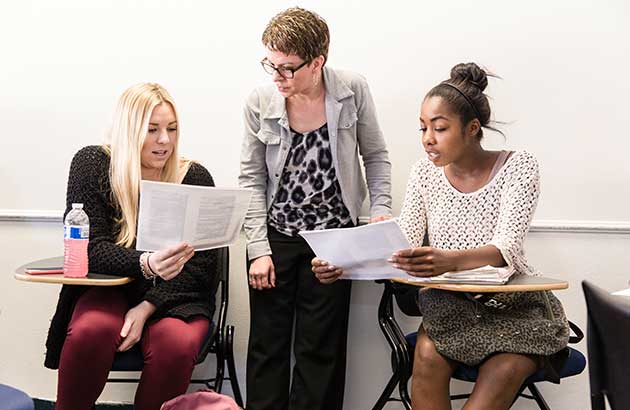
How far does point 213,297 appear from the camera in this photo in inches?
105

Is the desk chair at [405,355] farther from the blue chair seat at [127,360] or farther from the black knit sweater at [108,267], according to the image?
the blue chair seat at [127,360]

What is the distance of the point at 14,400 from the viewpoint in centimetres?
168

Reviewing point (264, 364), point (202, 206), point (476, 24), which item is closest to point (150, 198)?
point (202, 206)

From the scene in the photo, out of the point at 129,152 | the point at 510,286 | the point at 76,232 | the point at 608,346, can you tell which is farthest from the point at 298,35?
the point at 608,346

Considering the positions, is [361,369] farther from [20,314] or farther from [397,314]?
[20,314]

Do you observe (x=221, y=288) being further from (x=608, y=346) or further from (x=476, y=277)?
(x=608, y=346)

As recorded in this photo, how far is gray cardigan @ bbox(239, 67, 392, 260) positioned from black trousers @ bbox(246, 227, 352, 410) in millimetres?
122

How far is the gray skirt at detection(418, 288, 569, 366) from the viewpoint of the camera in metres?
2.20

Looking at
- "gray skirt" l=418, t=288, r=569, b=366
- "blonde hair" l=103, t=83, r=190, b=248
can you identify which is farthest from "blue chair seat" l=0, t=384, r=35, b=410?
"gray skirt" l=418, t=288, r=569, b=366

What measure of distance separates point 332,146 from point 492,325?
0.82m

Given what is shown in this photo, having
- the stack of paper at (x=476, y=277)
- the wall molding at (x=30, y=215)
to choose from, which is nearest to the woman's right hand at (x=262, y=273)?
the stack of paper at (x=476, y=277)

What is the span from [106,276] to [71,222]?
0.79 feet

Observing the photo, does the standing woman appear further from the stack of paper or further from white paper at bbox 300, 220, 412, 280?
the stack of paper

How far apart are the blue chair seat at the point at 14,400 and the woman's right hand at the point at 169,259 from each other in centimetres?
61
